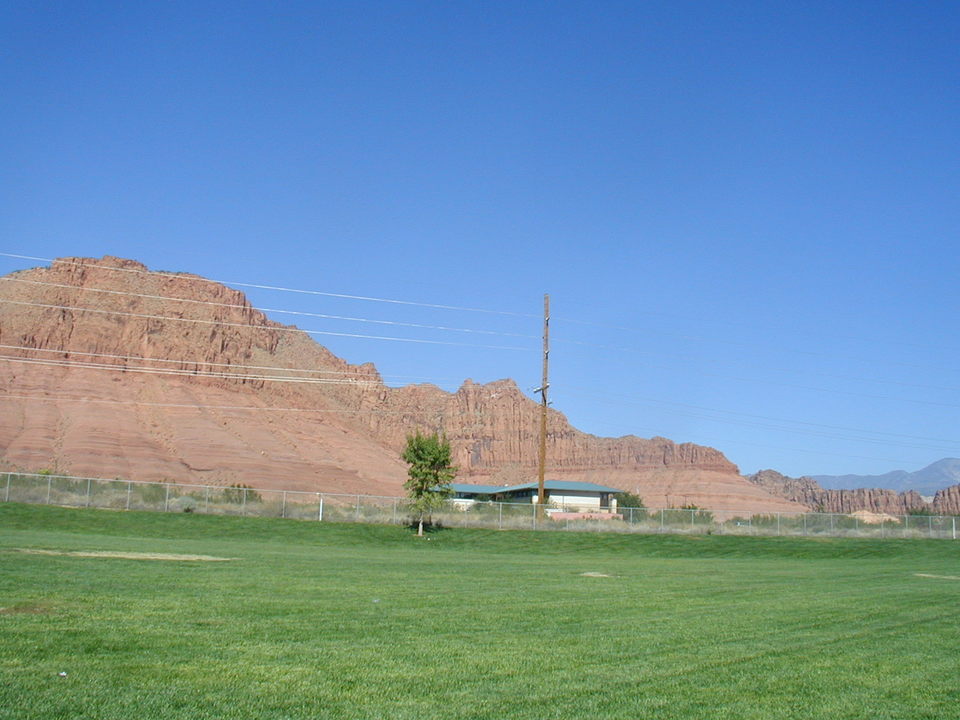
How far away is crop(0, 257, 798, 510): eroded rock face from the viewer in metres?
106

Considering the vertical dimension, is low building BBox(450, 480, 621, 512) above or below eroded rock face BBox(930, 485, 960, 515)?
below

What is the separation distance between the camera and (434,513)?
55.1 m

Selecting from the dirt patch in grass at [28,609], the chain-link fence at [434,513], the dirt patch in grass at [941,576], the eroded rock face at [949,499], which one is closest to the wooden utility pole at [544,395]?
the chain-link fence at [434,513]

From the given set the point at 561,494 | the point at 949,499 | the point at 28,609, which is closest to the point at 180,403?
the point at 561,494

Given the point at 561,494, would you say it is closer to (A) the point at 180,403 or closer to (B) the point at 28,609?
(A) the point at 180,403

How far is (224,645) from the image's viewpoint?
359 inches

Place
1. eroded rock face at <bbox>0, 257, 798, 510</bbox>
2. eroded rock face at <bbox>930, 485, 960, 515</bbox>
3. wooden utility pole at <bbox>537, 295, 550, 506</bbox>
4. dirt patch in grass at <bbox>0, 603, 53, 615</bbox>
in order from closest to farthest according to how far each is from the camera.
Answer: dirt patch in grass at <bbox>0, 603, 53, 615</bbox>
wooden utility pole at <bbox>537, 295, 550, 506</bbox>
eroded rock face at <bbox>0, 257, 798, 510</bbox>
eroded rock face at <bbox>930, 485, 960, 515</bbox>

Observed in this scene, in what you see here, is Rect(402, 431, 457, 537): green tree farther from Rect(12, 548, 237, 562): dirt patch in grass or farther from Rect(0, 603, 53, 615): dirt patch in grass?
Rect(0, 603, 53, 615): dirt patch in grass

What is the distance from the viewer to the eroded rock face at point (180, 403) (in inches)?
4158

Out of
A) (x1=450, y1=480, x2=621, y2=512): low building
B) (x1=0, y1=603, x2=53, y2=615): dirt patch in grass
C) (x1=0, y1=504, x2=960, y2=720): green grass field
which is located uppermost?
(x1=450, y1=480, x2=621, y2=512): low building

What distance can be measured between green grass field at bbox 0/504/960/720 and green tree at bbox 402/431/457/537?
30877mm

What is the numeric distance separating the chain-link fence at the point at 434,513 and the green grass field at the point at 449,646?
33.5 metres

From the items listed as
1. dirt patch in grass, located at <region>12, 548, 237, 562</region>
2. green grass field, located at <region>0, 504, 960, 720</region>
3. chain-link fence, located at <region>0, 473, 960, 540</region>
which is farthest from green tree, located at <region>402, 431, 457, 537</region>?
green grass field, located at <region>0, 504, 960, 720</region>

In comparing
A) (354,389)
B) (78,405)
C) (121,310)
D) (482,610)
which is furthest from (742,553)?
(354,389)
